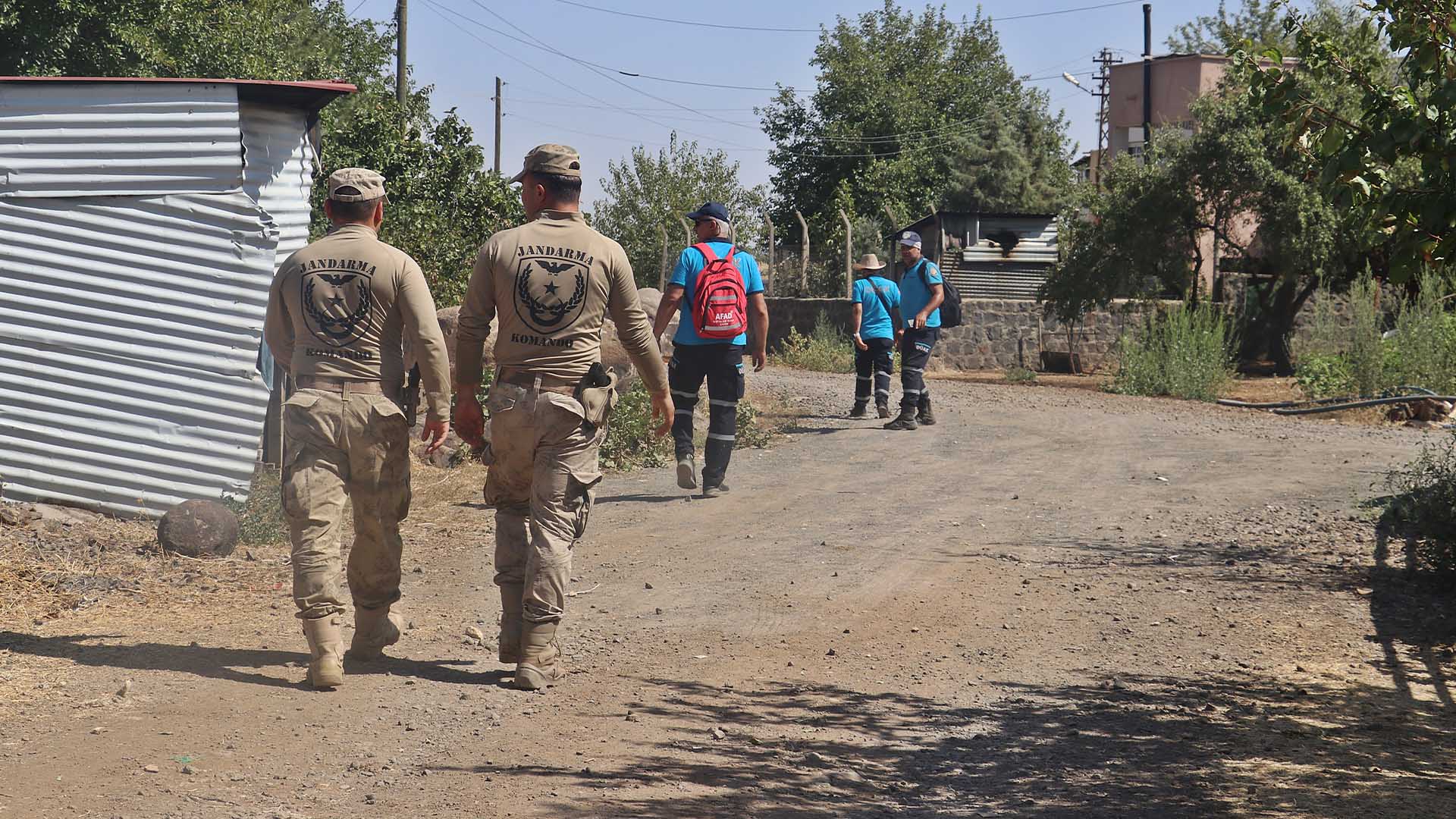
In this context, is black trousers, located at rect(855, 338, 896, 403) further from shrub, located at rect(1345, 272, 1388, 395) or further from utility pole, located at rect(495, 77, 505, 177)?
utility pole, located at rect(495, 77, 505, 177)

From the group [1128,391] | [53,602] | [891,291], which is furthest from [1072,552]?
[1128,391]

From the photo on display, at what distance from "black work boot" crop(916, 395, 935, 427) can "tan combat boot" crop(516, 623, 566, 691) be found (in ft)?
28.6

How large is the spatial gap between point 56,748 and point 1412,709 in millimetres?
4531

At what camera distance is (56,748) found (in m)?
4.14

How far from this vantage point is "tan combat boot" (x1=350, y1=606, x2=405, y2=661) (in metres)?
5.20

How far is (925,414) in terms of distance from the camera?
1340 cm

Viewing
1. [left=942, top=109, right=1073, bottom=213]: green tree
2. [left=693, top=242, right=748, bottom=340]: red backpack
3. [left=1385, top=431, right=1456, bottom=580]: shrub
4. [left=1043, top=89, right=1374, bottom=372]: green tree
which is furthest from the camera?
[left=942, top=109, right=1073, bottom=213]: green tree

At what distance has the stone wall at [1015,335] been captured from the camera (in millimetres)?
23859

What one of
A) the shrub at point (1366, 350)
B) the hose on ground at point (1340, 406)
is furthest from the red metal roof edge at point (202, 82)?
the shrub at point (1366, 350)

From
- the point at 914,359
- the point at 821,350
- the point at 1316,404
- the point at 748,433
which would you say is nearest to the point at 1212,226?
the point at 821,350

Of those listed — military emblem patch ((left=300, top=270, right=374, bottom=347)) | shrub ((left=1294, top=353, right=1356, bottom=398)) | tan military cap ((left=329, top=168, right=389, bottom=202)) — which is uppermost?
tan military cap ((left=329, top=168, right=389, bottom=202))

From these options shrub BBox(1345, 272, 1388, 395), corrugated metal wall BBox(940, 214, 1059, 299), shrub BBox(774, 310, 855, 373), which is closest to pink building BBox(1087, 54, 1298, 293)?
corrugated metal wall BBox(940, 214, 1059, 299)

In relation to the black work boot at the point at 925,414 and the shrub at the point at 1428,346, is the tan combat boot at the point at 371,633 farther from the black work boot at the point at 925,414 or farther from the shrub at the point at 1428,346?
the shrub at the point at 1428,346

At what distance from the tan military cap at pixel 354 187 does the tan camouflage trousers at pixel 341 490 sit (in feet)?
2.40
